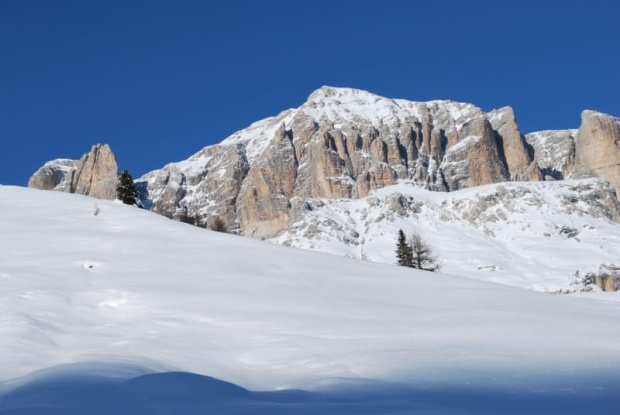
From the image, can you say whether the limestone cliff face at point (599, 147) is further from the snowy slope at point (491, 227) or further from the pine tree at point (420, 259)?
the pine tree at point (420, 259)

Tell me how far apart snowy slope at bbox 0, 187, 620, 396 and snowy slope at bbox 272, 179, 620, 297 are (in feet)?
308

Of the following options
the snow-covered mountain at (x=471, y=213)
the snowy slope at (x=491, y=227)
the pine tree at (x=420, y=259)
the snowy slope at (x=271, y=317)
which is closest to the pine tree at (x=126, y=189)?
the pine tree at (x=420, y=259)

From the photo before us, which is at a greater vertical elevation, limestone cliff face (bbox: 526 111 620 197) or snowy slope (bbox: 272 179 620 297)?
limestone cliff face (bbox: 526 111 620 197)

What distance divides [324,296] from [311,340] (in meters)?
3.57

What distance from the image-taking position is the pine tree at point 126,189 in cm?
4619

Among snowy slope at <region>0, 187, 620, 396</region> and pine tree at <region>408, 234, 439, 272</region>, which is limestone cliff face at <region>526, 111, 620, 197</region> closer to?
pine tree at <region>408, 234, 439, 272</region>

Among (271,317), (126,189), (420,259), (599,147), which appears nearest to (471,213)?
(599,147)

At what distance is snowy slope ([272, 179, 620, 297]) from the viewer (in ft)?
376

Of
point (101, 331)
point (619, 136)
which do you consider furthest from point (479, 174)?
point (101, 331)

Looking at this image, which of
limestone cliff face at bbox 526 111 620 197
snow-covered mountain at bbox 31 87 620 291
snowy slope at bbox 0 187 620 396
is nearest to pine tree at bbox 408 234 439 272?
snowy slope at bbox 0 187 620 396

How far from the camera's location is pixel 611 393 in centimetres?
703

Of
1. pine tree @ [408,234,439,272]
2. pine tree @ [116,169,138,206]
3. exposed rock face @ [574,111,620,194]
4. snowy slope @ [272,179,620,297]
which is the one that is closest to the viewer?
pine tree @ [116,169,138,206]

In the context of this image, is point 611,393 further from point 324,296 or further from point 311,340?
point 324,296

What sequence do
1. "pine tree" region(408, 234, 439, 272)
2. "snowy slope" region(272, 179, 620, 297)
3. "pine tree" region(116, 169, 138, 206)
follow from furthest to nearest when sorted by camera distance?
1. "snowy slope" region(272, 179, 620, 297)
2. "pine tree" region(408, 234, 439, 272)
3. "pine tree" region(116, 169, 138, 206)
